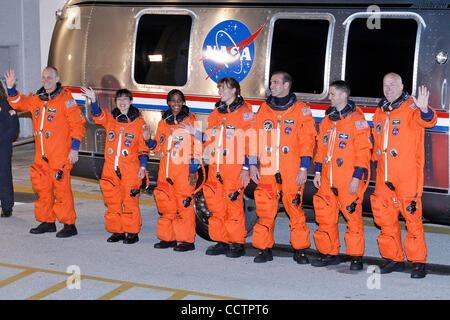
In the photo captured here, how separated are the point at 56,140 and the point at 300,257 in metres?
3.05

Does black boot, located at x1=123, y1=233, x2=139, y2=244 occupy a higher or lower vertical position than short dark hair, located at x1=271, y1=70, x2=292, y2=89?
lower

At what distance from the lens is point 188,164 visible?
739 centimetres

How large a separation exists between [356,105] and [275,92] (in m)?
0.83

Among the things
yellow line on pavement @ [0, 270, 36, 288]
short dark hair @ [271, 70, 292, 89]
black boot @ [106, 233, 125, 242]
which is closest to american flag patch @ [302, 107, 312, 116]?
short dark hair @ [271, 70, 292, 89]

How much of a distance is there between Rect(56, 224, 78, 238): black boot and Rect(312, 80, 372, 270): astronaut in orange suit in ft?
9.88

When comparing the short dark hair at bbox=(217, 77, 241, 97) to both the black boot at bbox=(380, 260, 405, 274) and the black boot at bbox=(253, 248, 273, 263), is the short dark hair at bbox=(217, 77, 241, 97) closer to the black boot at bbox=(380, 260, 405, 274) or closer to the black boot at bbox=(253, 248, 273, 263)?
the black boot at bbox=(253, 248, 273, 263)

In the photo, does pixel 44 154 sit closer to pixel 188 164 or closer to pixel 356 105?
pixel 188 164

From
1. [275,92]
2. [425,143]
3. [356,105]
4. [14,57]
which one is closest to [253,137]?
[275,92]

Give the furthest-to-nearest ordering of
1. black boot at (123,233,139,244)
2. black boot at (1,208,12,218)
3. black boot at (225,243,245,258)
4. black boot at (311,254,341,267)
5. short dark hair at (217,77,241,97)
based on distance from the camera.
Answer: black boot at (1,208,12,218) < black boot at (123,233,139,244) < black boot at (225,243,245,258) < short dark hair at (217,77,241,97) < black boot at (311,254,341,267)

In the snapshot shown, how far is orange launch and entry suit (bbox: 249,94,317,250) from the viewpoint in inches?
271

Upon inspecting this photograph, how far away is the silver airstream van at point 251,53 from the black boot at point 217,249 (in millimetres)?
523

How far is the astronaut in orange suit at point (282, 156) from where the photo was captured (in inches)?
271

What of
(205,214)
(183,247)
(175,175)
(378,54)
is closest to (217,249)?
(183,247)

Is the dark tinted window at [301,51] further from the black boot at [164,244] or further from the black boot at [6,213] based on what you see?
the black boot at [6,213]
